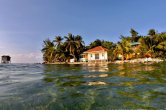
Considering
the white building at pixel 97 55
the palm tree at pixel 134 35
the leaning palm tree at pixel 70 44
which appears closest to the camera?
Answer: the white building at pixel 97 55

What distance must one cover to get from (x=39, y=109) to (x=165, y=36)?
38.1 metres

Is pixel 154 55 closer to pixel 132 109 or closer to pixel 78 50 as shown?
pixel 78 50

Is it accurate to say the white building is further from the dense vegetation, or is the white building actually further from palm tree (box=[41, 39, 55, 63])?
palm tree (box=[41, 39, 55, 63])

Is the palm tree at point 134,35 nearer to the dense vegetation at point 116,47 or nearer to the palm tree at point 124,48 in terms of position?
the dense vegetation at point 116,47

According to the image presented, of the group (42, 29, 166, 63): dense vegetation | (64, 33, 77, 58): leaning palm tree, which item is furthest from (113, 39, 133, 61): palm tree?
(64, 33, 77, 58): leaning palm tree

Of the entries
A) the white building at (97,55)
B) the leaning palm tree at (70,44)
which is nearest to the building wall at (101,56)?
the white building at (97,55)

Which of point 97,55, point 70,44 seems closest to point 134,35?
point 97,55

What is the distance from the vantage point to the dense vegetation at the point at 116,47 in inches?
1466

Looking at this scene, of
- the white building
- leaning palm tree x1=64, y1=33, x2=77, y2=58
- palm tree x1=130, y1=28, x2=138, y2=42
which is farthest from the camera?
palm tree x1=130, y1=28, x2=138, y2=42

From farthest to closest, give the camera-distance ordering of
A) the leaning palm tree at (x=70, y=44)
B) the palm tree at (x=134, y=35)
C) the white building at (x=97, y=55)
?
the palm tree at (x=134, y=35) < the leaning palm tree at (x=70, y=44) < the white building at (x=97, y=55)

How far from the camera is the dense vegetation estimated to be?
3724cm

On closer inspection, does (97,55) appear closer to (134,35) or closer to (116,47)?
(116,47)

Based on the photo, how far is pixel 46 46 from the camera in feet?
195

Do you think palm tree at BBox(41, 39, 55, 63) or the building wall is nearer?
the building wall
